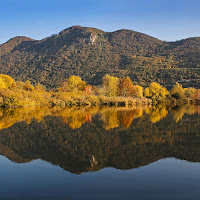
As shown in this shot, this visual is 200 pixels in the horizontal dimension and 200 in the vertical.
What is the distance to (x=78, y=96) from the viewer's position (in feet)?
170

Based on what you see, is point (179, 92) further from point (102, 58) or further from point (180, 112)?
point (102, 58)

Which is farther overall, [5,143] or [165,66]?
[165,66]

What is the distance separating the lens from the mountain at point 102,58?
9931 centimetres

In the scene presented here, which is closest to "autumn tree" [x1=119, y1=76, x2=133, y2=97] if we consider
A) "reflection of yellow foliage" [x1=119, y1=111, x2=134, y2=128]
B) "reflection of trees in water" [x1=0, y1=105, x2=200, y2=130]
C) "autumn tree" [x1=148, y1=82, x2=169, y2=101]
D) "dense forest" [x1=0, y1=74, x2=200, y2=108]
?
"dense forest" [x1=0, y1=74, x2=200, y2=108]

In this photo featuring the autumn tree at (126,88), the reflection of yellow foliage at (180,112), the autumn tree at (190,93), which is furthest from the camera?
the autumn tree at (190,93)

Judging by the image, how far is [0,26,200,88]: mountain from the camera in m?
99.3

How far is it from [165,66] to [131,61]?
18.5 meters

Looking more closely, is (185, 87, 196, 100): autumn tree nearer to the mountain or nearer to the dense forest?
the dense forest

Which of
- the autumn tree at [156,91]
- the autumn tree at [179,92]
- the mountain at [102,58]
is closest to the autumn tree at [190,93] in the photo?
the autumn tree at [179,92]

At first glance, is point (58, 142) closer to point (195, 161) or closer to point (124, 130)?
point (124, 130)

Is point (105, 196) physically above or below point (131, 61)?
below

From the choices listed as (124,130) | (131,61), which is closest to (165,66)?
(131,61)

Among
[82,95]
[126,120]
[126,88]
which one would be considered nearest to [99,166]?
[126,120]

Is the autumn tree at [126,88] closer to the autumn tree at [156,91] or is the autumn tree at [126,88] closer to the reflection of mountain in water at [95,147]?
the autumn tree at [156,91]
